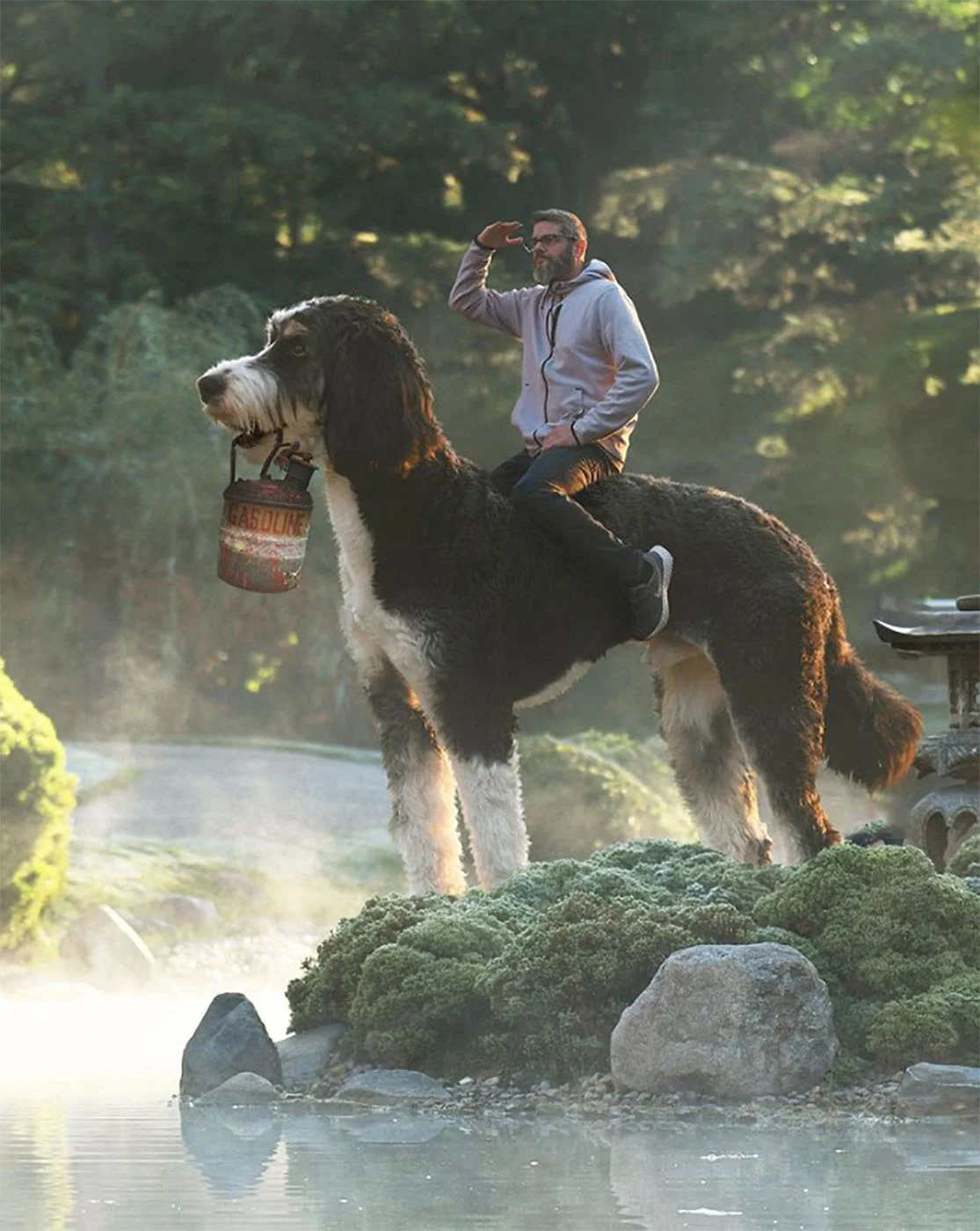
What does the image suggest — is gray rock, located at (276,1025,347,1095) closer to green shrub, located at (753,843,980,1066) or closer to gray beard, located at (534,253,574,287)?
green shrub, located at (753,843,980,1066)

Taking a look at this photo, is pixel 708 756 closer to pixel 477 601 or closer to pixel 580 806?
pixel 477 601

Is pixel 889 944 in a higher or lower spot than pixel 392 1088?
higher

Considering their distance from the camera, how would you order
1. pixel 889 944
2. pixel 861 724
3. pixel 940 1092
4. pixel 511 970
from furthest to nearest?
1. pixel 861 724
2. pixel 889 944
3. pixel 511 970
4. pixel 940 1092

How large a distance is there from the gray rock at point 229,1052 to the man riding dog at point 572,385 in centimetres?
230

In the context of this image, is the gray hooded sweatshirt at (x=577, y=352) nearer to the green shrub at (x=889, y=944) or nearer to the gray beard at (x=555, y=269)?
the gray beard at (x=555, y=269)

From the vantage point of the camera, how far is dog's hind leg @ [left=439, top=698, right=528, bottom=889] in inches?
366

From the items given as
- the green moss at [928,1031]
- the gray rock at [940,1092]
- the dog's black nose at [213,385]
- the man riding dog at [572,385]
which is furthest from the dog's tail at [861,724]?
the dog's black nose at [213,385]

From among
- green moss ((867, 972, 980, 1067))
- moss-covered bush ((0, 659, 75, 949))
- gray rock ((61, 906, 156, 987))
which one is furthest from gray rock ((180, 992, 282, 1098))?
gray rock ((61, 906, 156, 987))

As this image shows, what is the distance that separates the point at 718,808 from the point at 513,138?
17.4 m

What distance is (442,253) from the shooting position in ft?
83.7

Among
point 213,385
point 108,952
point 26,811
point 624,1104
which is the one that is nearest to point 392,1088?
point 624,1104

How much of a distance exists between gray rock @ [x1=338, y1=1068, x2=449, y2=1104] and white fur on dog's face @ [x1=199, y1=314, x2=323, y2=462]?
2527 millimetres

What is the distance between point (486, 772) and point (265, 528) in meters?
1.31

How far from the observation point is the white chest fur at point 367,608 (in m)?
9.37
